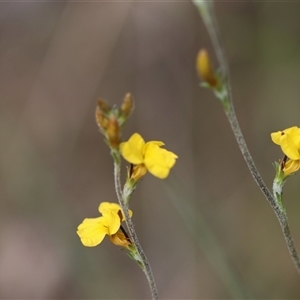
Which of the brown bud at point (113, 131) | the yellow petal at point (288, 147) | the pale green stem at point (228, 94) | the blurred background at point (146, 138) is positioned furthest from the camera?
the blurred background at point (146, 138)

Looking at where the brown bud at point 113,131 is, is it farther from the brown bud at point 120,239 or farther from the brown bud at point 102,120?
the brown bud at point 120,239

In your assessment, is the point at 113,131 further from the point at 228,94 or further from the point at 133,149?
A: the point at 228,94

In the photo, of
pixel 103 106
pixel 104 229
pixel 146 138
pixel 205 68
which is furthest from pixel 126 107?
pixel 146 138

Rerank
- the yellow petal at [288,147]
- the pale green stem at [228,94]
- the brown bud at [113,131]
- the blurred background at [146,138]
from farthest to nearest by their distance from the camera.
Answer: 1. the blurred background at [146,138]
2. the yellow petal at [288,147]
3. the brown bud at [113,131]
4. the pale green stem at [228,94]

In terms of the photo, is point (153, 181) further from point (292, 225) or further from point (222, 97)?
point (222, 97)

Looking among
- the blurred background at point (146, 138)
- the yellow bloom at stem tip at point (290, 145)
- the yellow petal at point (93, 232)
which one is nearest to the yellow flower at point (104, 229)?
the yellow petal at point (93, 232)

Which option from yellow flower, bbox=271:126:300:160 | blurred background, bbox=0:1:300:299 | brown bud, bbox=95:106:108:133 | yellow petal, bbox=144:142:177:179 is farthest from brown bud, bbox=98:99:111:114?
blurred background, bbox=0:1:300:299
